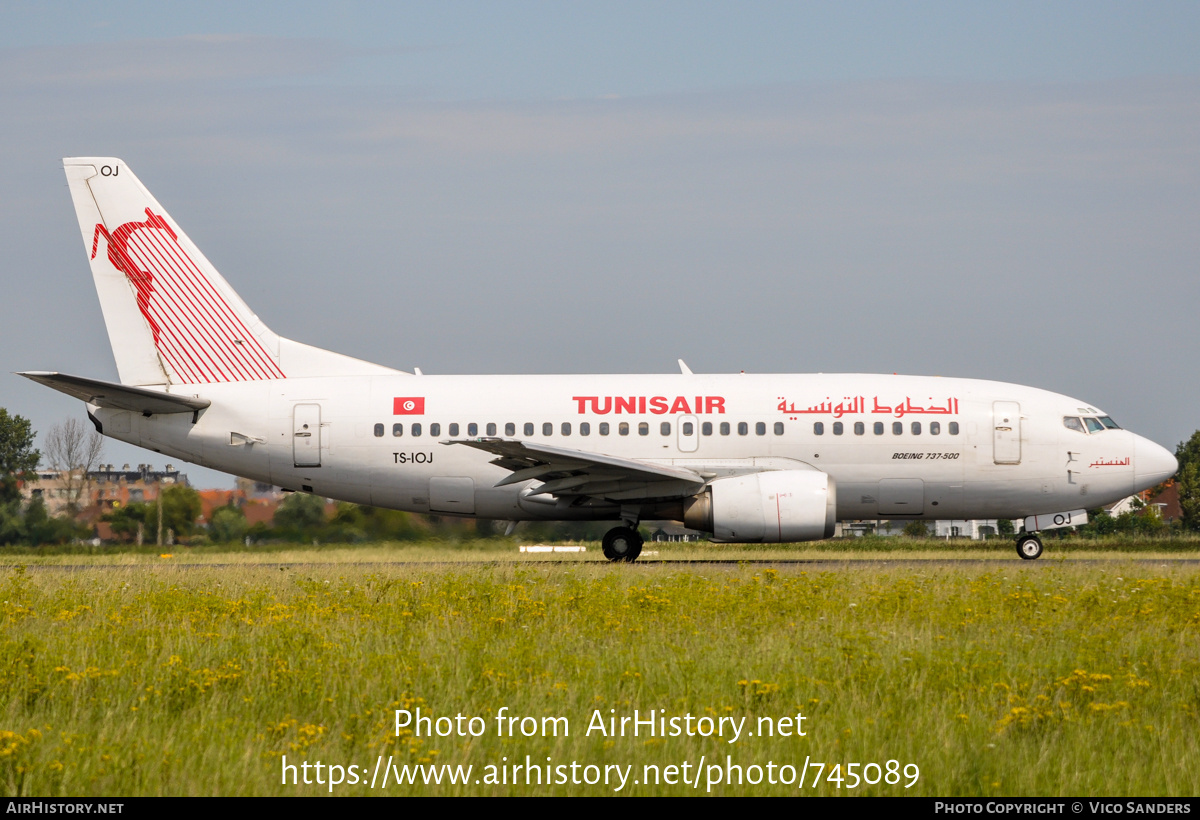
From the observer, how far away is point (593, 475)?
2166 centimetres

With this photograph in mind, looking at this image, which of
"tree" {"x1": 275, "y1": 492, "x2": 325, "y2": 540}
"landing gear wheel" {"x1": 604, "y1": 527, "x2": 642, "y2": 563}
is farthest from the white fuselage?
"tree" {"x1": 275, "y1": 492, "x2": 325, "y2": 540}

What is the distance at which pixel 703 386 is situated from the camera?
907 inches

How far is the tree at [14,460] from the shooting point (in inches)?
1154

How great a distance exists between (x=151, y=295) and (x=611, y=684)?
59.0ft

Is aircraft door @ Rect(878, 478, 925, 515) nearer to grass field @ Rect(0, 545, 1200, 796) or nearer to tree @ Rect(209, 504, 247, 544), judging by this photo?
grass field @ Rect(0, 545, 1200, 796)

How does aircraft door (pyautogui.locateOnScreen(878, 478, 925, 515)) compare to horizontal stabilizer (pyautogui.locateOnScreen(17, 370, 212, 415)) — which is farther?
aircraft door (pyautogui.locateOnScreen(878, 478, 925, 515))

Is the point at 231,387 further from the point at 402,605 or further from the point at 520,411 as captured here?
the point at 402,605

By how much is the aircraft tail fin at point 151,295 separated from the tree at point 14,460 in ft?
25.7

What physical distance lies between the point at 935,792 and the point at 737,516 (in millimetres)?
14357

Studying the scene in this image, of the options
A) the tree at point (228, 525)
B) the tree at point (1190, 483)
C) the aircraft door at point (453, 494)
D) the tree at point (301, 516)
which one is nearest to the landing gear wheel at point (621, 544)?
the aircraft door at point (453, 494)

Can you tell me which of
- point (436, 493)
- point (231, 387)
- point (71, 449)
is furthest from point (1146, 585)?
point (71, 449)

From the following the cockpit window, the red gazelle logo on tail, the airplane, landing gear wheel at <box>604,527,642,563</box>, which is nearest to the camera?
the airplane

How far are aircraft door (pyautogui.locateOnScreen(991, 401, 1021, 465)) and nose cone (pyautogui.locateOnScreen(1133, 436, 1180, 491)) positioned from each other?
2.39m

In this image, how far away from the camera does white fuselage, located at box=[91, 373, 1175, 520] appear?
22484 mm
